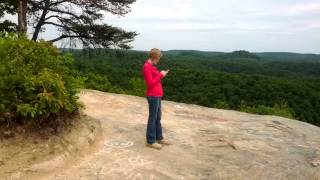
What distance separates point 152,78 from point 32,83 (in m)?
1.83

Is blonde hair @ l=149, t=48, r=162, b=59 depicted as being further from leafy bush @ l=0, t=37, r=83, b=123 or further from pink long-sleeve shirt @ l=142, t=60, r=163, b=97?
leafy bush @ l=0, t=37, r=83, b=123

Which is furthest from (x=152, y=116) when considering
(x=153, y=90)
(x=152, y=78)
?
(x=152, y=78)

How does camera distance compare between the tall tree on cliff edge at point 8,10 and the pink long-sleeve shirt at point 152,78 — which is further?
the tall tree on cliff edge at point 8,10

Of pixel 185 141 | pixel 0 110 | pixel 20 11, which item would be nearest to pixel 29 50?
pixel 0 110

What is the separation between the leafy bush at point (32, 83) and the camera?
6.62m

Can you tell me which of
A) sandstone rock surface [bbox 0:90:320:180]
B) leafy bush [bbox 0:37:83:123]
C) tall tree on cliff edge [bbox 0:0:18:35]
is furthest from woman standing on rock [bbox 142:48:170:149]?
tall tree on cliff edge [bbox 0:0:18:35]

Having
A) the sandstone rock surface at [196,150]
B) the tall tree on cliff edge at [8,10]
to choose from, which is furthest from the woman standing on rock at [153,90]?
the tall tree on cliff edge at [8,10]

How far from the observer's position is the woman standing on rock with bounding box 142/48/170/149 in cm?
719

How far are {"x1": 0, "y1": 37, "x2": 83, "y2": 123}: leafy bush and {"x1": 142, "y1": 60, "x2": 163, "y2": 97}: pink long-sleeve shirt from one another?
128 centimetres

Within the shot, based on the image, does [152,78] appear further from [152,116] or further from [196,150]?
[196,150]

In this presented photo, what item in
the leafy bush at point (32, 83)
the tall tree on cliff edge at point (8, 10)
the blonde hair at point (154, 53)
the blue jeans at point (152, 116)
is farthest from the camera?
the tall tree on cliff edge at point (8, 10)

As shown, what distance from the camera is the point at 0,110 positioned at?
653cm

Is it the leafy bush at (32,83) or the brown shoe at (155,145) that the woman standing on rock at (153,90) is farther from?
the leafy bush at (32,83)

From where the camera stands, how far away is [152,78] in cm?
726
